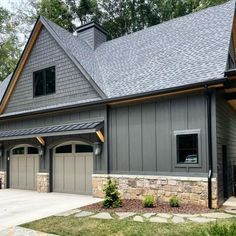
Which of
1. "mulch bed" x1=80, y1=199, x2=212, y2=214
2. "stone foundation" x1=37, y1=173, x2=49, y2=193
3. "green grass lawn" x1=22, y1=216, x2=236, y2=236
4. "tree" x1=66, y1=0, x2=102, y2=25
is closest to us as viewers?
"green grass lawn" x1=22, y1=216, x2=236, y2=236

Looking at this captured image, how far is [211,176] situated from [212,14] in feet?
26.2

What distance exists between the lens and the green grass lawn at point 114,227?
6.14 meters

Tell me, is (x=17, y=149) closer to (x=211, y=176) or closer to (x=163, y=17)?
(x=211, y=176)

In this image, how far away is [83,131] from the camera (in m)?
10.7

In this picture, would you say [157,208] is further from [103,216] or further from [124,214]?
[103,216]

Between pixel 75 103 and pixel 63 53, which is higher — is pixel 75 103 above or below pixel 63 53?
below

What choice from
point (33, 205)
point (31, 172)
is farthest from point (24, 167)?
point (33, 205)

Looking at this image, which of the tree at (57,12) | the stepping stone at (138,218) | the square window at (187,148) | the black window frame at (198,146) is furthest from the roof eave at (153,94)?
the tree at (57,12)

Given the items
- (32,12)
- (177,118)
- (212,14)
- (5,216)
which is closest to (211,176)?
(177,118)

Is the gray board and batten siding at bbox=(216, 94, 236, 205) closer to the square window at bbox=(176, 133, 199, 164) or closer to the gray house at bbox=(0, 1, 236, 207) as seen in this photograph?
the gray house at bbox=(0, 1, 236, 207)

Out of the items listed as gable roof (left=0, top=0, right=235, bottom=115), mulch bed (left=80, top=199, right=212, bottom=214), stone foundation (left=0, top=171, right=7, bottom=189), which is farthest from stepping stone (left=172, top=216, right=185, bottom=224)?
stone foundation (left=0, top=171, right=7, bottom=189)

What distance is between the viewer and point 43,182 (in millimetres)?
12742

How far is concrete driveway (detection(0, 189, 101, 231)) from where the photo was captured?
7.79 meters

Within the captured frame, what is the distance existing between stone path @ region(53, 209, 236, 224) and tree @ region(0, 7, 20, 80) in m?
28.8
